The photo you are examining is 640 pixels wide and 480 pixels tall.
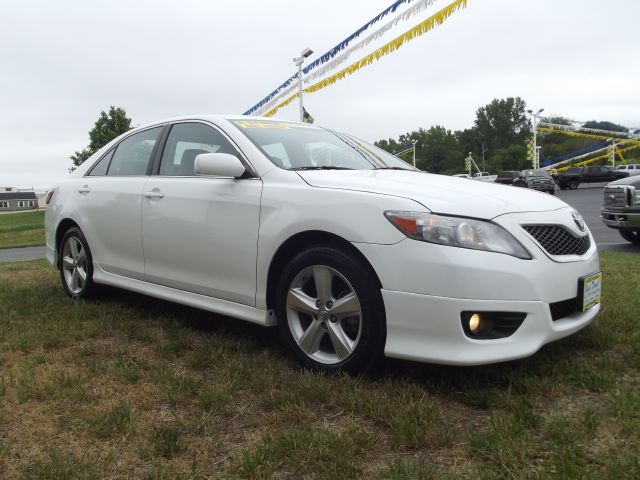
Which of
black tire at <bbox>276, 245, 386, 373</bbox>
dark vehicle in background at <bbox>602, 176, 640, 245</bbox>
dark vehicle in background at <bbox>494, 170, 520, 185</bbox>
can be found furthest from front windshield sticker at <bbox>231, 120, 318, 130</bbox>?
dark vehicle in background at <bbox>494, 170, 520, 185</bbox>

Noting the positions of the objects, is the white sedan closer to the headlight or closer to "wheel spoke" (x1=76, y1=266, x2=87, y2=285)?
the headlight

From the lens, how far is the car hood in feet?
8.61

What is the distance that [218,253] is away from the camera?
10.9 feet

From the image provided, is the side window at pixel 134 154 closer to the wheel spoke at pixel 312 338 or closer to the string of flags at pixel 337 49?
the wheel spoke at pixel 312 338

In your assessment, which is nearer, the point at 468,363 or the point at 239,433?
the point at 239,433

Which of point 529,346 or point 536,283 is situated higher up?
point 536,283

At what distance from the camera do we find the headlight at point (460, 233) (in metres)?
2.52

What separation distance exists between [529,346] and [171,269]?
2.26m

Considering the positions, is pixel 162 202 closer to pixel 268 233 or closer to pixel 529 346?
pixel 268 233

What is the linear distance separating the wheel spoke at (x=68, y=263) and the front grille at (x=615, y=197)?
7.71 meters

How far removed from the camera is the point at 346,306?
2764mm

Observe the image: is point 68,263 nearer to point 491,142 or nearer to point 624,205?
point 624,205

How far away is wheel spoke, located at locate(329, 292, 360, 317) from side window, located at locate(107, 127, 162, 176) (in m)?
2.07

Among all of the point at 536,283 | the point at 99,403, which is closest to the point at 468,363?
the point at 536,283
